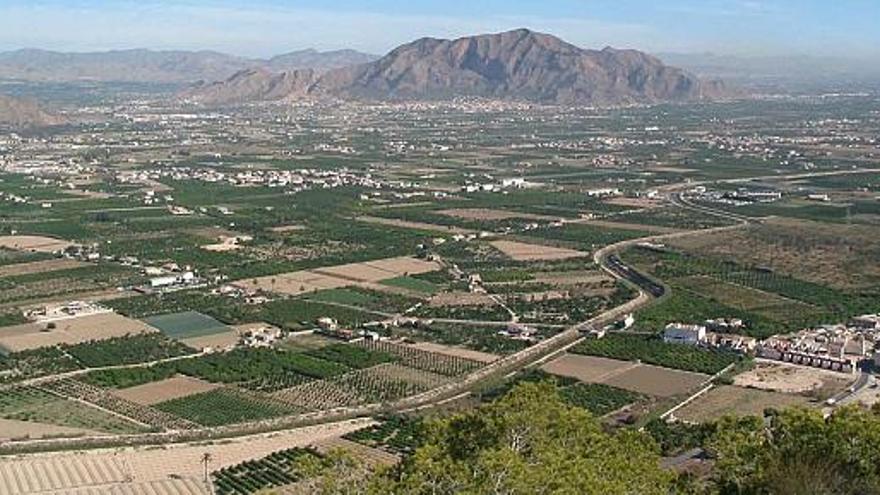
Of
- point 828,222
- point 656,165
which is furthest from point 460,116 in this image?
point 828,222

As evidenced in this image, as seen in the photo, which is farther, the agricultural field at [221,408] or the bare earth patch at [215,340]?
the bare earth patch at [215,340]

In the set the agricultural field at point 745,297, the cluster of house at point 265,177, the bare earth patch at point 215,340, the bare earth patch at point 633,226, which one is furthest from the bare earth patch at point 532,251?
the cluster of house at point 265,177

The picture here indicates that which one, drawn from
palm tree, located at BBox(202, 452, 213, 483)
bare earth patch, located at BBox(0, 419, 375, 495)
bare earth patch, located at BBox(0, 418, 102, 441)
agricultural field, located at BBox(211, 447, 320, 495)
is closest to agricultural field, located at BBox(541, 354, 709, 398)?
bare earth patch, located at BBox(0, 419, 375, 495)

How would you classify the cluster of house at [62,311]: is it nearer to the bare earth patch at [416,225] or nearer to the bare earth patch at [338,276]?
the bare earth patch at [338,276]

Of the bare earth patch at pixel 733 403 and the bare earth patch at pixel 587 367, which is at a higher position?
the bare earth patch at pixel 733 403

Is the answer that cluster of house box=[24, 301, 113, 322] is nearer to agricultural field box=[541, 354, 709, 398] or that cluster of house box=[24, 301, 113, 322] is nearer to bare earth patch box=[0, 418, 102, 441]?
bare earth patch box=[0, 418, 102, 441]

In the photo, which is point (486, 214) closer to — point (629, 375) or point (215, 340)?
point (215, 340)

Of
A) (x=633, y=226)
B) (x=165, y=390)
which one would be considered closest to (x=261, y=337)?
(x=165, y=390)
